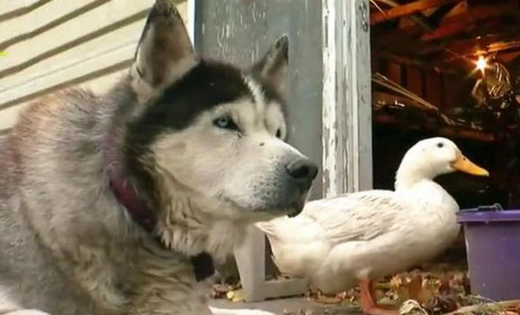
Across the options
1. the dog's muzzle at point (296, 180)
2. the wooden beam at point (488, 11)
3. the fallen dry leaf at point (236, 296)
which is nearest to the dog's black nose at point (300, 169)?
the dog's muzzle at point (296, 180)

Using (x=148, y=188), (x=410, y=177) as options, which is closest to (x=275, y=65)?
(x=148, y=188)

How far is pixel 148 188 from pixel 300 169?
334 millimetres

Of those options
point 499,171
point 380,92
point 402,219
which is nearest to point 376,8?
point 380,92

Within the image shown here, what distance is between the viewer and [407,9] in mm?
6113

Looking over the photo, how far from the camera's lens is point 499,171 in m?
6.27

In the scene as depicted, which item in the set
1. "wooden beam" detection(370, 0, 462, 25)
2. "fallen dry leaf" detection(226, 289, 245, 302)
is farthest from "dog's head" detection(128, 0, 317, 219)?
"wooden beam" detection(370, 0, 462, 25)

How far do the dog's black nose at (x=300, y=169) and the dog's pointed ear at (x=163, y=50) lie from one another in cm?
31

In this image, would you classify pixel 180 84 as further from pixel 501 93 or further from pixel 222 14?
pixel 501 93

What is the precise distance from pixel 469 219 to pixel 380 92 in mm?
3763

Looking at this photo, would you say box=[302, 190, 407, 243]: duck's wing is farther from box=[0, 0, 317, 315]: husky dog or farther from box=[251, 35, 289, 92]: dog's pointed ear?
box=[0, 0, 317, 315]: husky dog

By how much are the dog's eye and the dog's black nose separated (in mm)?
149

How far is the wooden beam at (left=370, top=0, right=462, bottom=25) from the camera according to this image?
597cm

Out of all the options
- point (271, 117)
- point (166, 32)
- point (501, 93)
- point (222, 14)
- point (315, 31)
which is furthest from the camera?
point (501, 93)

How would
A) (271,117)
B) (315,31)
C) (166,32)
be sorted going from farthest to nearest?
(315,31) → (271,117) → (166,32)
